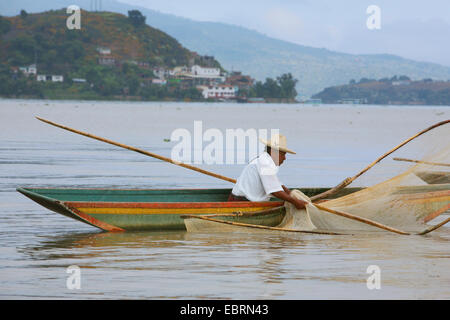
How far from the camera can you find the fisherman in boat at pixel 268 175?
12484 mm

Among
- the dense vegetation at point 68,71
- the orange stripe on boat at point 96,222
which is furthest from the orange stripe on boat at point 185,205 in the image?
the dense vegetation at point 68,71

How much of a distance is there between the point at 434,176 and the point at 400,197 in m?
1.17

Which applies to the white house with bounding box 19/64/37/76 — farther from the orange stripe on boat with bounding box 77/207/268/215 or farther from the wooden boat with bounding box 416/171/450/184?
the orange stripe on boat with bounding box 77/207/268/215

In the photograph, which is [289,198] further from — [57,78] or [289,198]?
[57,78]

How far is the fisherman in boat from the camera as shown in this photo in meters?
12.5

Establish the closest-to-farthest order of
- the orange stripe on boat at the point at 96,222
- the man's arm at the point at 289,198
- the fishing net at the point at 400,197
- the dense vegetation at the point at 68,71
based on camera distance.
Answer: the orange stripe on boat at the point at 96,222
the man's arm at the point at 289,198
the fishing net at the point at 400,197
the dense vegetation at the point at 68,71

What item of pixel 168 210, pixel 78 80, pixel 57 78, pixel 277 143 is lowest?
pixel 168 210

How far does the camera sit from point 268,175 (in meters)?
12.5

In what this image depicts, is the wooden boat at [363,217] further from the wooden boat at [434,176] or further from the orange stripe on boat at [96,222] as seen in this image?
the orange stripe on boat at [96,222]

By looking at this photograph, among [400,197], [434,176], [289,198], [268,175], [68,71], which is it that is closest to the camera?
[268,175]

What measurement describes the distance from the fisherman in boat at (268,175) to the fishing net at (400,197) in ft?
0.85

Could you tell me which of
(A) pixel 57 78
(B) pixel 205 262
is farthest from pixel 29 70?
(B) pixel 205 262

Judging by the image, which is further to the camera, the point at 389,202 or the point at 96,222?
the point at 389,202

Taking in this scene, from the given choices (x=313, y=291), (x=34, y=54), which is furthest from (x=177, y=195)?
(x=34, y=54)
